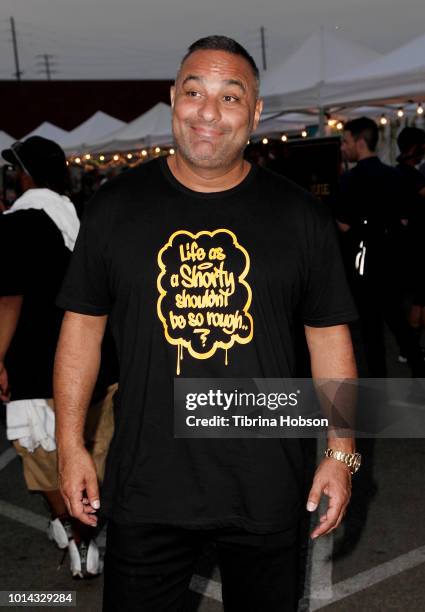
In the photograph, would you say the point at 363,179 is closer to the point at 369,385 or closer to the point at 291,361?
the point at 369,385

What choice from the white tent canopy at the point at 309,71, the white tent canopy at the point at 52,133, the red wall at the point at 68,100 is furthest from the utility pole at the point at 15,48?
the white tent canopy at the point at 309,71

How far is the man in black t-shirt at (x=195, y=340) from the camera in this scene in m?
1.94

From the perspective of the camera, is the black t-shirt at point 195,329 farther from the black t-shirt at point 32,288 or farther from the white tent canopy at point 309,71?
the white tent canopy at point 309,71

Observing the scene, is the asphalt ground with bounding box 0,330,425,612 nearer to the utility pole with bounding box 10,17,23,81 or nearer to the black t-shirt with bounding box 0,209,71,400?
the black t-shirt with bounding box 0,209,71,400

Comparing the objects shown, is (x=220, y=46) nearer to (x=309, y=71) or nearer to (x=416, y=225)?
(x=416, y=225)

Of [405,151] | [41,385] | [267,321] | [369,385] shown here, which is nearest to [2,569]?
[41,385]

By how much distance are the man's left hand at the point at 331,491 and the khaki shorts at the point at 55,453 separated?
1.86 meters

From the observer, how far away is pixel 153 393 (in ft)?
6.46

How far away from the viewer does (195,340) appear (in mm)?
1944

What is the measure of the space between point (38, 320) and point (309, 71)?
769cm

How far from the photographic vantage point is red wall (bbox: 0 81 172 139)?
142ft

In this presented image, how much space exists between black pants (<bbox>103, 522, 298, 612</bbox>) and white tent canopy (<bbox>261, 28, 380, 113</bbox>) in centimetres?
807

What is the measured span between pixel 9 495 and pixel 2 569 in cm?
112

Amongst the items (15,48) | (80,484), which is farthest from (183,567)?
(15,48)
